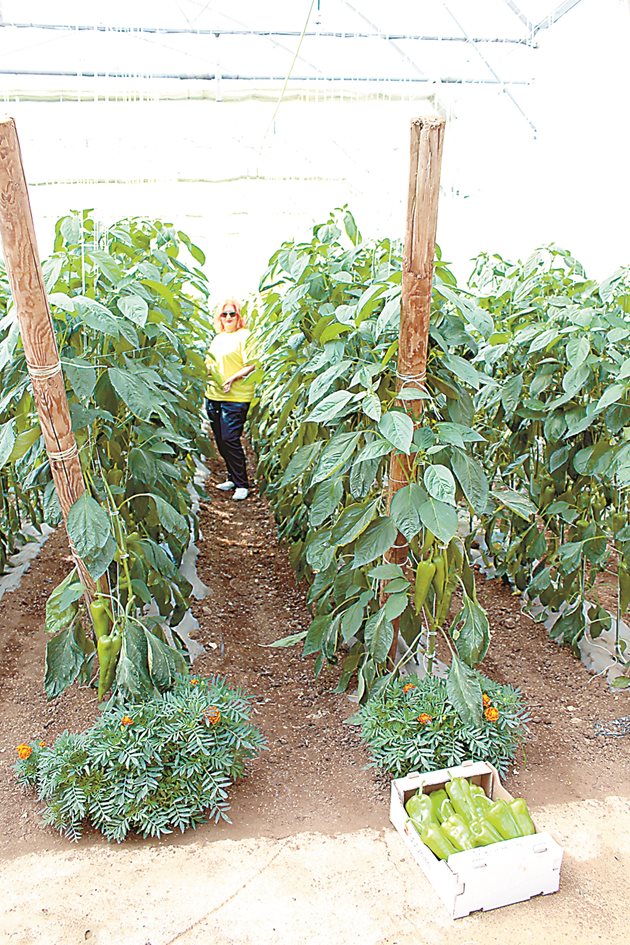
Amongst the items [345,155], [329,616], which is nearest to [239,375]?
[329,616]

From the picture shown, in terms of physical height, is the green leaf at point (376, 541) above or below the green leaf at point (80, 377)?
below

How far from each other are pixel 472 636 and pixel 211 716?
2.35 ft

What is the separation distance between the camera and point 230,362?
4.52 meters

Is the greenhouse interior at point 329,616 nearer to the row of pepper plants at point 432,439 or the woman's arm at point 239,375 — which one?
the row of pepper plants at point 432,439

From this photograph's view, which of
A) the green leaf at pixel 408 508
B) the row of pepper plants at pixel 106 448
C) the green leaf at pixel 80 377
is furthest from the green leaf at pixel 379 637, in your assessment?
the green leaf at pixel 80 377

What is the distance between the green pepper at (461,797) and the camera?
1808mm

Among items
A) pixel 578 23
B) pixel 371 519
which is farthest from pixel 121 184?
pixel 371 519

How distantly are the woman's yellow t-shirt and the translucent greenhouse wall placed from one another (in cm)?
86

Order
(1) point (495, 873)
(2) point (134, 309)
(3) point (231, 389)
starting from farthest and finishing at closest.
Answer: (3) point (231, 389) → (2) point (134, 309) → (1) point (495, 873)

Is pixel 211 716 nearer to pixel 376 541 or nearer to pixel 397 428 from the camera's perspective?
pixel 376 541

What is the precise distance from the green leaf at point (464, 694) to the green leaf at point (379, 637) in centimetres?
19

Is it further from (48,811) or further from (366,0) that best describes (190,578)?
(366,0)

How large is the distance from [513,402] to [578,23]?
13.9 feet

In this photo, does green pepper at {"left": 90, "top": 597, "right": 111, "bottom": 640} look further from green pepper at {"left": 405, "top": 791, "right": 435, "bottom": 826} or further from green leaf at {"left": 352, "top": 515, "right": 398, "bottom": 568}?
green pepper at {"left": 405, "top": 791, "right": 435, "bottom": 826}
